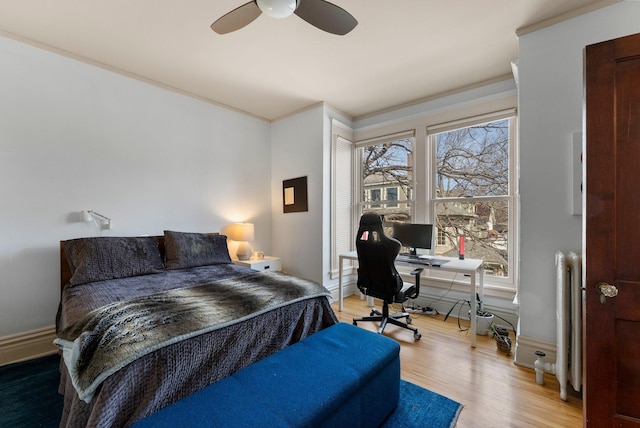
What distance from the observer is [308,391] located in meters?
1.17

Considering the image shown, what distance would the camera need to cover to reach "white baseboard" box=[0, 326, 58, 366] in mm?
2139

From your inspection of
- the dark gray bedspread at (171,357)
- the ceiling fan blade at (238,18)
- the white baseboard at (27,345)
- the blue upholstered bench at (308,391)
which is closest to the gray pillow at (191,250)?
the dark gray bedspread at (171,357)

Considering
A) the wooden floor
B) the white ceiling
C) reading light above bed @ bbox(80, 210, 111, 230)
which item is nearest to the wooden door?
the wooden floor

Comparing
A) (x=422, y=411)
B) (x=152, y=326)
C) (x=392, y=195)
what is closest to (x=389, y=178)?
(x=392, y=195)

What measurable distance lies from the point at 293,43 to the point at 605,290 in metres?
2.65

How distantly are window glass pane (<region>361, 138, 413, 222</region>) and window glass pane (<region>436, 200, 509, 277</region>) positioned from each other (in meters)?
0.48

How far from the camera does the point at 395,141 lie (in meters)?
3.74

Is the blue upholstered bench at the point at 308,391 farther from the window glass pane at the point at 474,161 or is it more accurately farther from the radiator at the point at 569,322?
the window glass pane at the point at 474,161

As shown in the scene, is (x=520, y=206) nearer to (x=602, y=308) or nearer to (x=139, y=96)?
(x=602, y=308)

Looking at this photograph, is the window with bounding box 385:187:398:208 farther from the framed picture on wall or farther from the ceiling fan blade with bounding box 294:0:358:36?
the ceiling fan blade with bounding box 294:0:358:36

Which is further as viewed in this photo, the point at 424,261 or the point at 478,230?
the point at 478,230

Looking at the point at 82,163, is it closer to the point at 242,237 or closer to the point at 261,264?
the point at 242,237

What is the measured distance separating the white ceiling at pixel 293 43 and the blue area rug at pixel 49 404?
267 cm

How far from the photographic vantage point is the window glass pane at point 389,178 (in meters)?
3.62
